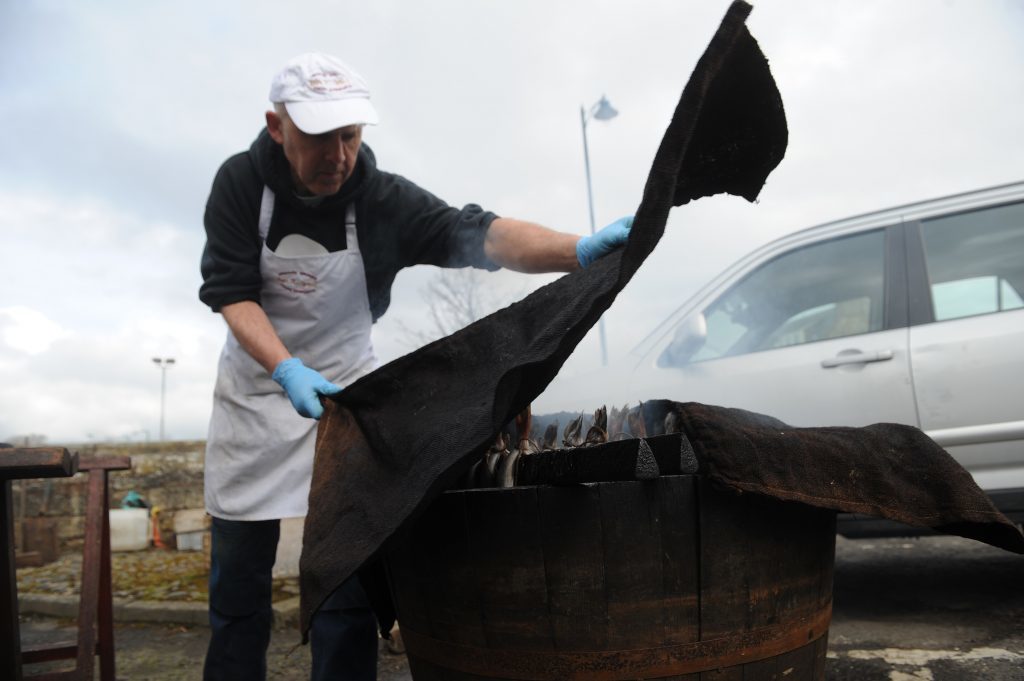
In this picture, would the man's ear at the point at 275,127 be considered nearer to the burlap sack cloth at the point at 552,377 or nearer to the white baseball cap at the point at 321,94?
the white baseball cap at the point at 321,94

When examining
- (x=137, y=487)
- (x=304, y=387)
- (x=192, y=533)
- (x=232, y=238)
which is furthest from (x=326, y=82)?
(x=137, y=487)

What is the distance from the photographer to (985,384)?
3.50 meters

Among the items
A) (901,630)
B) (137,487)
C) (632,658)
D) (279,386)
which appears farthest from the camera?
(137,487)

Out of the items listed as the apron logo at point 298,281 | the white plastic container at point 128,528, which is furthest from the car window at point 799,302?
the white plastic container at point 128,528

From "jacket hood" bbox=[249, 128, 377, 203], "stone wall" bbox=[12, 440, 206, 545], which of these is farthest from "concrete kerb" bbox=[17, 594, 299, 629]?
"jacket hood" bbox=[249, 128, 377, 203]

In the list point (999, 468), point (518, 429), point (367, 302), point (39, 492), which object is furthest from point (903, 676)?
point (39, 492)

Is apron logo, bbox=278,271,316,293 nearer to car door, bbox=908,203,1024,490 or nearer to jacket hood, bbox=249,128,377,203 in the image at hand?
jacket hood, bbox=249,128,377,203

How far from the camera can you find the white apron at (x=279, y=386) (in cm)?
263

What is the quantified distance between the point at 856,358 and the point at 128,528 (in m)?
6.00

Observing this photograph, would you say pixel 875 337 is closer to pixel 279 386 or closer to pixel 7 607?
pixel 279 386

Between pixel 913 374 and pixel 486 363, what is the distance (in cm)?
277

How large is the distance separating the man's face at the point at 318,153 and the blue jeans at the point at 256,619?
1.18 m

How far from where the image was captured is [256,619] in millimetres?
2592

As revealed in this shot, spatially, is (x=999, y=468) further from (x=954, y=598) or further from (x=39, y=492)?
(x=39, y=492)
